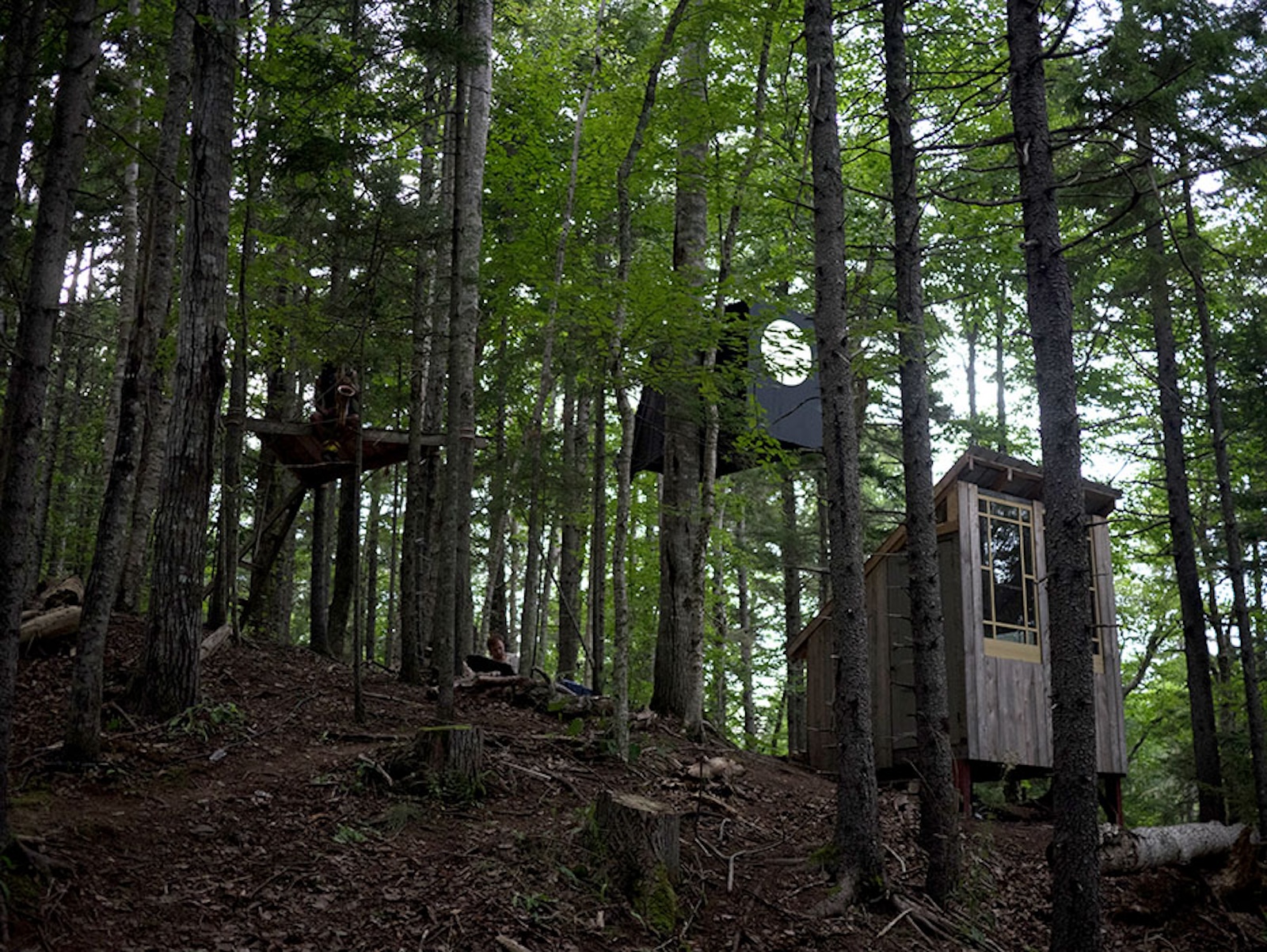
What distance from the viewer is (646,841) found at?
6922 mm

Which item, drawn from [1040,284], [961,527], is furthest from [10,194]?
[961,527]

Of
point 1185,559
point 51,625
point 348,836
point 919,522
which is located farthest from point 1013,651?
point 51,625

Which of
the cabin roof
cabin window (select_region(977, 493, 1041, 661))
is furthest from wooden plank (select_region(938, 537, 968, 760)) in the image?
the cabin roof

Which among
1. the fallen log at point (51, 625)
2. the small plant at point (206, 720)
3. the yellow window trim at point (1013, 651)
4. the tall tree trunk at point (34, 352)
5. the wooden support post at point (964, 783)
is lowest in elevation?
the wooden support post at point (964, 783)

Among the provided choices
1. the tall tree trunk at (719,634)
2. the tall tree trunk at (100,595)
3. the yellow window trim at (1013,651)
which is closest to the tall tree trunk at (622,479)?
the tall tree trunk at (100,595)

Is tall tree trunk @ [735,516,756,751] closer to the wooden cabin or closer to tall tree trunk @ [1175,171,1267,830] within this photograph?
the wooden cabin

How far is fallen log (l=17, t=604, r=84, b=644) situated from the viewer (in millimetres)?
9133

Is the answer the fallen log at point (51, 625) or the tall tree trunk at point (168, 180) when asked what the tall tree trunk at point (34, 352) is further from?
the fallen log at point (51, 625)

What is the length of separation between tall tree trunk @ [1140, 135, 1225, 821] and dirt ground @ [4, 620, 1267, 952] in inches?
124

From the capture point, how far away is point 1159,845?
10.5 m

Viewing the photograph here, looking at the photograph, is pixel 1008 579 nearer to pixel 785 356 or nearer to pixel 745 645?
pixel 785 356

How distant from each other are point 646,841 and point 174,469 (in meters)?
5.00

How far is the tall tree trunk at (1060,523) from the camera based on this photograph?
6.28m

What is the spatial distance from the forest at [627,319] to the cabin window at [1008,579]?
36cm
